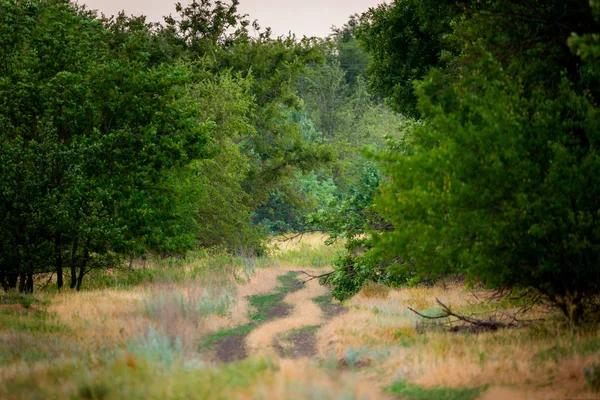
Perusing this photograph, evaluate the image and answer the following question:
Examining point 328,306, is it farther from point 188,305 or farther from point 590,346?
point 590,346

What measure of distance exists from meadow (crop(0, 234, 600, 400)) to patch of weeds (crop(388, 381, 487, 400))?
20 mm

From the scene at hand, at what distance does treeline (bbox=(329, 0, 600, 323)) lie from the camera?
9914mm

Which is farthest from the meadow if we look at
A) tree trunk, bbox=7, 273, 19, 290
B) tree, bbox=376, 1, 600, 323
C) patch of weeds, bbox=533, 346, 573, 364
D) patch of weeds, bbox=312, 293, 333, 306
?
tree, bbox=376, 1, 600, 323

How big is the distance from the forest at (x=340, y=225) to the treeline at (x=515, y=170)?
5cm

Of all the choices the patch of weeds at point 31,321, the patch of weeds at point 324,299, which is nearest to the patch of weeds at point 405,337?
the patch of weeds at point 324,299

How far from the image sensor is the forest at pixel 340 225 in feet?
31.2

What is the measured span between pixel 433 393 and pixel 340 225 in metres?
11.3

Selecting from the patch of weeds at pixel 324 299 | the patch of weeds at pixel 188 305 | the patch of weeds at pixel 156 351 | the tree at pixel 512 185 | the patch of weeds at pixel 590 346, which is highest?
the tree at pixel 512 185

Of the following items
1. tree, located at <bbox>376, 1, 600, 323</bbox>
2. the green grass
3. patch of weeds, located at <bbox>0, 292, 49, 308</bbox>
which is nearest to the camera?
tree, located at <bbox>376, 1, 600, 323</bbox>

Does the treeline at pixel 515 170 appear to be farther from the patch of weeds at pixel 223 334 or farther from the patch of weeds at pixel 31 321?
the patch of weeds at pixel 31 321

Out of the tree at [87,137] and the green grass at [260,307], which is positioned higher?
the tree at [87,137]

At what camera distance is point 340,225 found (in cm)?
1984

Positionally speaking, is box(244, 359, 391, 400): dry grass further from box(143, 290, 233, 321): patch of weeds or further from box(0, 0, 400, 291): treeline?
box(0, 0, 400, 291): treeline

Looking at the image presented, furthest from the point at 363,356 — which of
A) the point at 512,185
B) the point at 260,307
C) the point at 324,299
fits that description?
the point at 324,299
